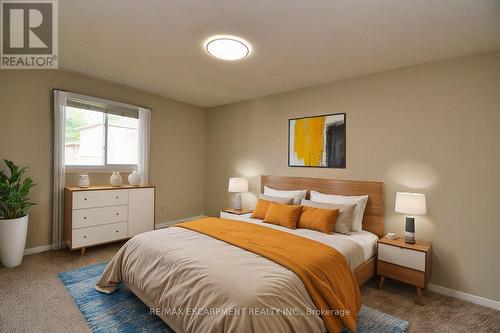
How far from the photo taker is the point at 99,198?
348cm

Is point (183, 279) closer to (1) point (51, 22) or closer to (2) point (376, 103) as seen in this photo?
(1) point (51, 22)

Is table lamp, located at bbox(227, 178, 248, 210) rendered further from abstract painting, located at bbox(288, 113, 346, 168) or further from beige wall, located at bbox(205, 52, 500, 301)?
beige wall, located at bbox(205, 52, 500, 301)

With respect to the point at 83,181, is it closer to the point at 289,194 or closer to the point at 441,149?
the point at 289,194

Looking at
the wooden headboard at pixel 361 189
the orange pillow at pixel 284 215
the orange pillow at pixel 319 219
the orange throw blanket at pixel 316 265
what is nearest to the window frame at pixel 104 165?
the orange throw blanket at pixel 316 265

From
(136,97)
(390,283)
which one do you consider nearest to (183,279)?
(390,283)

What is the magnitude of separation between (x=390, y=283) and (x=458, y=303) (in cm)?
60

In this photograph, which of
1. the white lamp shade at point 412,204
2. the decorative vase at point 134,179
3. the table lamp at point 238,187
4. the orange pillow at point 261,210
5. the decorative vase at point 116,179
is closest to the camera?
the white lamp shade at point 412,204

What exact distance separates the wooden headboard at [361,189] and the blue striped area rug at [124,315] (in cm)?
110

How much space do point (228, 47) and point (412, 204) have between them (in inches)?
99.3

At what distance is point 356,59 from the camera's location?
9.02ft

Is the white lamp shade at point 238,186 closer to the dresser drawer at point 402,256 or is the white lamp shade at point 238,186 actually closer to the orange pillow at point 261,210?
the orange pillow at point 261,210

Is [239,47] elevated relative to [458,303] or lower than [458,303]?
elevated

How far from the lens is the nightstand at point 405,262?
2395 mm

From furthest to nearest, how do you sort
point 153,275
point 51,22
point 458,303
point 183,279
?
point 458,303 < point 51,22 < point 153,275 < point 183,279
